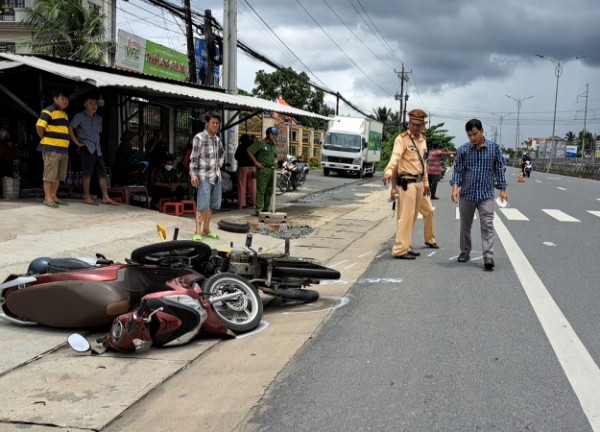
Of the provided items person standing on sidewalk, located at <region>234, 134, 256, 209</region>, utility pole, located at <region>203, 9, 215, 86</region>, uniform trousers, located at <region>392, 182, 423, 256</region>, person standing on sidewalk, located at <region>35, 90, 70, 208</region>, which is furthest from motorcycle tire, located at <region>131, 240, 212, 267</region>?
utility pole, located at <region>203, 9, 215, 86</region>

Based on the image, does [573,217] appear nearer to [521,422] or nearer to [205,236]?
[205,236]

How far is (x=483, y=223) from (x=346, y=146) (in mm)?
27571

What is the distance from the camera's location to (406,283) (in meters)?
6.99

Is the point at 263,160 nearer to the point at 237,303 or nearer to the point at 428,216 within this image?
the point at 428,216

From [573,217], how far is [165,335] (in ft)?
39.8

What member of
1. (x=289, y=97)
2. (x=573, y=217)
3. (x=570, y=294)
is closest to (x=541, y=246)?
(x=570, y=294)

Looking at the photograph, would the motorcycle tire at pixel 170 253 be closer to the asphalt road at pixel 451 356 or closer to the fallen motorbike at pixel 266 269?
the fallen motorbike at pixel 266 269

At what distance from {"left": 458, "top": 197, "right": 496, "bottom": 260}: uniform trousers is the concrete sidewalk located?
1.39 metres

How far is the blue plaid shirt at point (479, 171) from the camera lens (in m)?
7.96

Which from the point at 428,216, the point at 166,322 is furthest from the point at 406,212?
the point at 166,322

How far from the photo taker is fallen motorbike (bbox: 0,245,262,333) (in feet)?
16.1

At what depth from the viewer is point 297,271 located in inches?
236

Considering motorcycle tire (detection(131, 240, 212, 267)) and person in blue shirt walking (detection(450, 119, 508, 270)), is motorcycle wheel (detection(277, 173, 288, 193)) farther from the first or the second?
motorcycle tire (detection(131, 240, 212, 267))

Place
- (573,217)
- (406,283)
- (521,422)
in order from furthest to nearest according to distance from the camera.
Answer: (573,217) < (406,283) < (521,422)
